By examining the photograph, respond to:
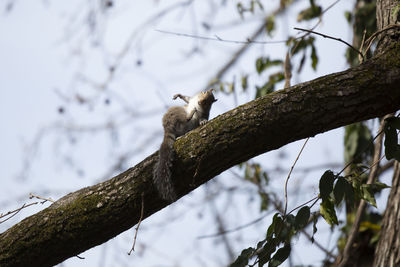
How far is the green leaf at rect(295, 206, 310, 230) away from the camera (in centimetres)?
278

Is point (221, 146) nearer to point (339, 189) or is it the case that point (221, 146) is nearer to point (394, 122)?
point (339, 189)

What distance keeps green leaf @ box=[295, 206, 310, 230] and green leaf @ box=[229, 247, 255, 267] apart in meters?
0.29

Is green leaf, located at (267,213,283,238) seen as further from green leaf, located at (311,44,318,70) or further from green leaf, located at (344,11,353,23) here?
green leaf, located at (344,11,353,23)

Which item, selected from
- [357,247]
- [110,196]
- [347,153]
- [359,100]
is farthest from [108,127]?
[359,100]

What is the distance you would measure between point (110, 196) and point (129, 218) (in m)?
0.15

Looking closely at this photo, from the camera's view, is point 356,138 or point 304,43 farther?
point 356,138

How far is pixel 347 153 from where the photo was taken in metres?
5.21

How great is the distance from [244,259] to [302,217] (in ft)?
1.26

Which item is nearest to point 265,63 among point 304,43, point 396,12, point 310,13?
point 304,43

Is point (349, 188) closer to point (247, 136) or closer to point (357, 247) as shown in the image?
point (247, 136)

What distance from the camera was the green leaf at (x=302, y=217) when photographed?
9.12ft

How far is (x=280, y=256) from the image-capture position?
2.79m

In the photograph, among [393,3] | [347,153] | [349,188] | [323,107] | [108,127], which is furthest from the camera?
[108,127]

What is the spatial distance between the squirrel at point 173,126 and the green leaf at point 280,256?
2.02 feet
